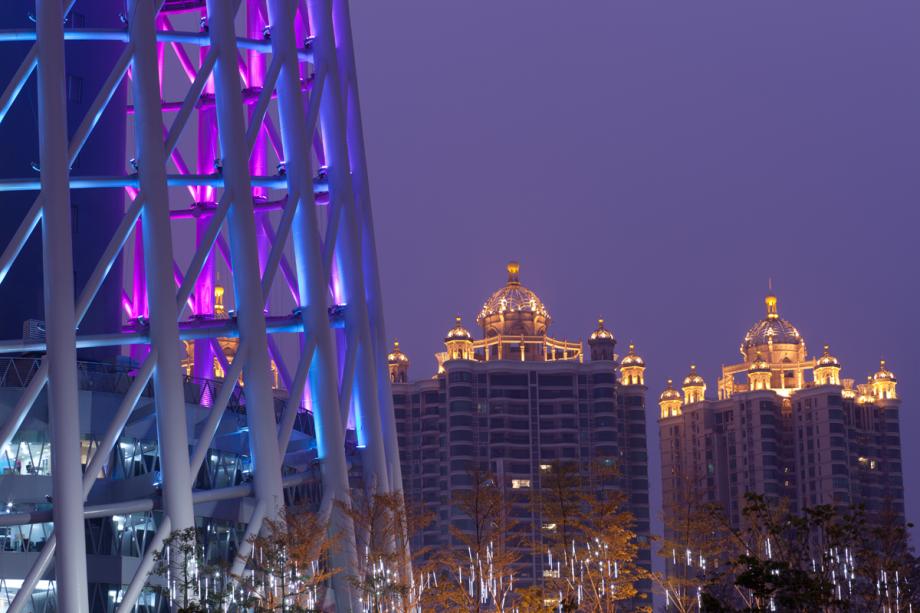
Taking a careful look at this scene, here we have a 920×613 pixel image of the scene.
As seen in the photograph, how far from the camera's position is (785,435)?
172250 mm

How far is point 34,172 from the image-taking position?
52.5 meters

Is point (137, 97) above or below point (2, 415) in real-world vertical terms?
above

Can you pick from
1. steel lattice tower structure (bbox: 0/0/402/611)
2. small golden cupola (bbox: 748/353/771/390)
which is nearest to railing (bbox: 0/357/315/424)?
steel lattice tower structure (bbox: 0/0/402/611)

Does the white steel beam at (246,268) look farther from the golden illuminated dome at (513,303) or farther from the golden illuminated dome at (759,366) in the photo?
the golden illuminated dome at (759,366)

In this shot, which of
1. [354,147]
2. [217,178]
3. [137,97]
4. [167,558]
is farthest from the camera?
[354,147]

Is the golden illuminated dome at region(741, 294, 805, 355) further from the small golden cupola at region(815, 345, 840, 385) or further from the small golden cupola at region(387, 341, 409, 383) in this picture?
the small golden cupola at region(387, 341, 409, 383)

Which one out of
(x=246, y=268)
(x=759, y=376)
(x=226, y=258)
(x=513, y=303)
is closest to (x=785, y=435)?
(x=759, y=376)

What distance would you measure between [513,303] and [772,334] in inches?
1756

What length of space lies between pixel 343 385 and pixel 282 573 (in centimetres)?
913

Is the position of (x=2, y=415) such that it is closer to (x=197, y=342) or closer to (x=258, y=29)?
(x=197, y=342)

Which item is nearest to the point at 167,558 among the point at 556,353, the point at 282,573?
the point at 282,573

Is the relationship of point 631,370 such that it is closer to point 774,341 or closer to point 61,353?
point 774,341

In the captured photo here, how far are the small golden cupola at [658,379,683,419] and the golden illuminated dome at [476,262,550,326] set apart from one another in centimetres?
3591

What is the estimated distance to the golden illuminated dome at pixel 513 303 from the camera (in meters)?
155
